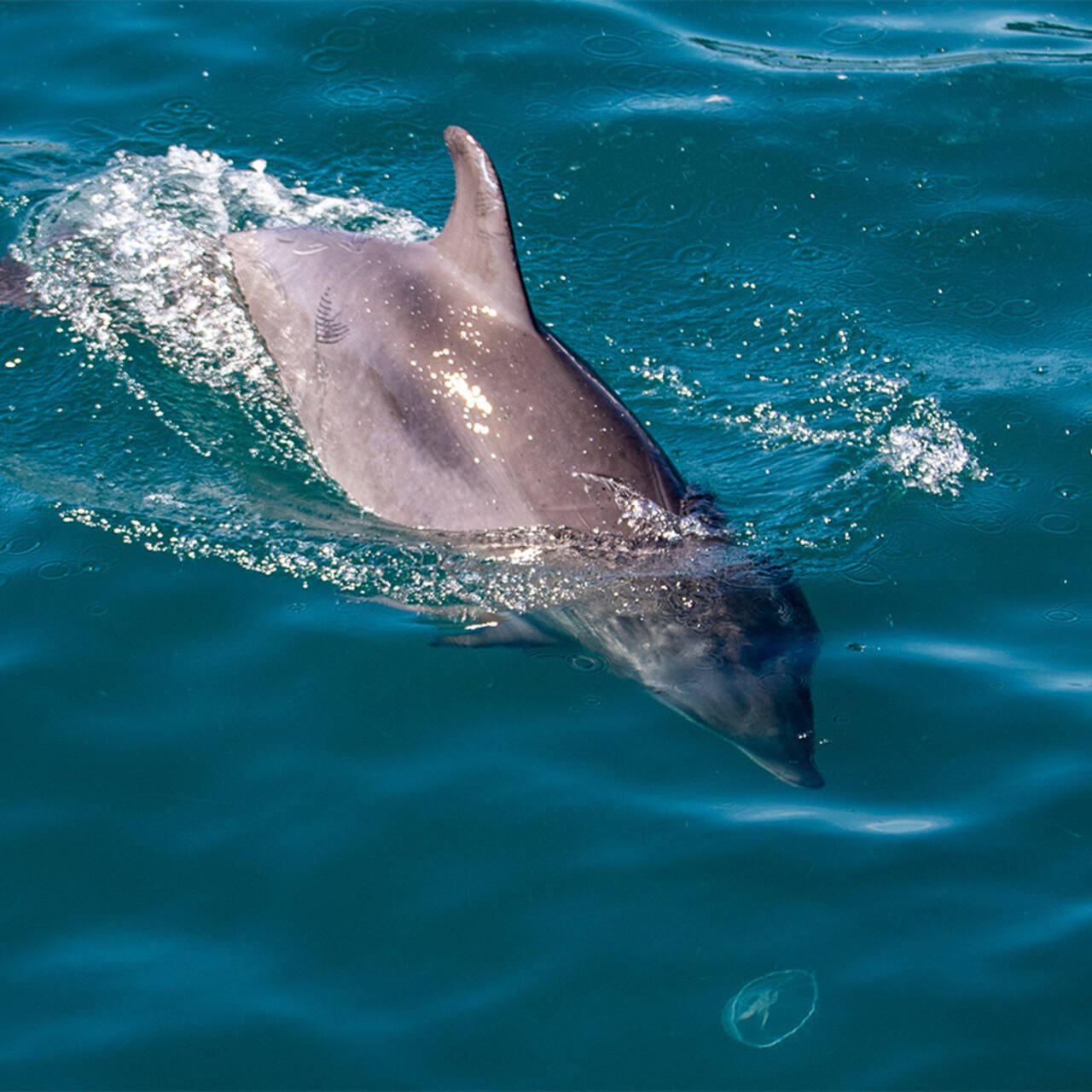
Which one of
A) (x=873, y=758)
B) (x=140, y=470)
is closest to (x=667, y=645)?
(x=873, y=758)

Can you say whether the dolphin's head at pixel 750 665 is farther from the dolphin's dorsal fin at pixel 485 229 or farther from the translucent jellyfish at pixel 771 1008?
the dolphin's dorsal fin at pixel 485 229

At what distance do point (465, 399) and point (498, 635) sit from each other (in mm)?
1462

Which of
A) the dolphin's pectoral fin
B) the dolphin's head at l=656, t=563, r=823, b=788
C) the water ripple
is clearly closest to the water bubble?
the dolphin's pectoral fin

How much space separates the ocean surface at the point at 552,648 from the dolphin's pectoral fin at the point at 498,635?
130 mm

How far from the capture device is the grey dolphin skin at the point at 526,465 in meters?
8.09

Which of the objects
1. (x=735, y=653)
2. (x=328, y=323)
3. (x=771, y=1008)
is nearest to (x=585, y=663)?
(x=735, y=653)

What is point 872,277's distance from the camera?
12016mm

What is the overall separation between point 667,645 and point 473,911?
2024 mm

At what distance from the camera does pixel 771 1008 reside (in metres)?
6.54

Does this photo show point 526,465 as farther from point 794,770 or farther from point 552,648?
point 794,770

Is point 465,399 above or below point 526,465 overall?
above

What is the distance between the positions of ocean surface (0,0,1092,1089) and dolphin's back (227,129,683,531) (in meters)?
0.38

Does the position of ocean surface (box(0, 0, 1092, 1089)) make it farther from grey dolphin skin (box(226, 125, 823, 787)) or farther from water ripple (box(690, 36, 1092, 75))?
water ripple (box(690, 36, 1092, 75))

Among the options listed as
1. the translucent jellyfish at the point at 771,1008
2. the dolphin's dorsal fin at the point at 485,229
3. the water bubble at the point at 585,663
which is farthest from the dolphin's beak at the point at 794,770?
the dolphin's dorsal fin at the point at 485,229
